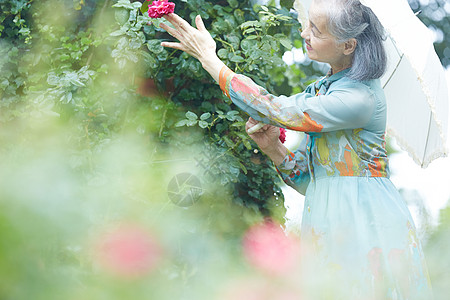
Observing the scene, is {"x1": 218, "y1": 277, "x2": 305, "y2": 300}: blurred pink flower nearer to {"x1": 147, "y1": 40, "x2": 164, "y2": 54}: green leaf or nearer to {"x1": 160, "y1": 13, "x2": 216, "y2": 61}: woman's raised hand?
{"x1": 160, "y1": 13, "x2": 216, "y2": 61}: woman's raised hand

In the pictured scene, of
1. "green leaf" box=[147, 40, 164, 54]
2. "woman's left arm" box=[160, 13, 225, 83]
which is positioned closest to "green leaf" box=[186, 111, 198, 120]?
"green leaf" box=[147, 40, 164, 54]

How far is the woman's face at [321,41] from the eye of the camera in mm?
1550

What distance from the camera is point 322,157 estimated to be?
161 centimetres

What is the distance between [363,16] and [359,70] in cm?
17

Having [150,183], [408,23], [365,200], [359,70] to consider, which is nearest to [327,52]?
[359,70]

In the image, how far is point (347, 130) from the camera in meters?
1.56

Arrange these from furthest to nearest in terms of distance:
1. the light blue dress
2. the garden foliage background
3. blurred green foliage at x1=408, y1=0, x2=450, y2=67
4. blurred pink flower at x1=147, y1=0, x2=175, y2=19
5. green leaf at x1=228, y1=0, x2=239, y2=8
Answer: blurred green foliage at x1=408, y1=0, x2=450, y2=67, green leaf at x1=228, y1=0, x2=239, y2=8, the garden foliage background, blurred pink flower at x1=147, y1=0, x2=175, y2=19, the light blue dress

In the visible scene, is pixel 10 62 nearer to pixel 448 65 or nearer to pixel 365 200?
pixel 365 200

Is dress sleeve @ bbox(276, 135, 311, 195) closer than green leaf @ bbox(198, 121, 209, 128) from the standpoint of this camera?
Yes

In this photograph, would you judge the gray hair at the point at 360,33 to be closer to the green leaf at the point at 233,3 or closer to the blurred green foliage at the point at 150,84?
the blurred green foliage at the point at 150,84

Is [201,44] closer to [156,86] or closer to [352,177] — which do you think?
[352,177]

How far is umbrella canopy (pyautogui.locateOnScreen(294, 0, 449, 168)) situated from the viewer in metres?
1.46

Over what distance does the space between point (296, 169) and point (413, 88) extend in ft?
1.90

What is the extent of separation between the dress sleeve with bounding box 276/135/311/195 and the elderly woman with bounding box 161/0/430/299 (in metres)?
0.12
